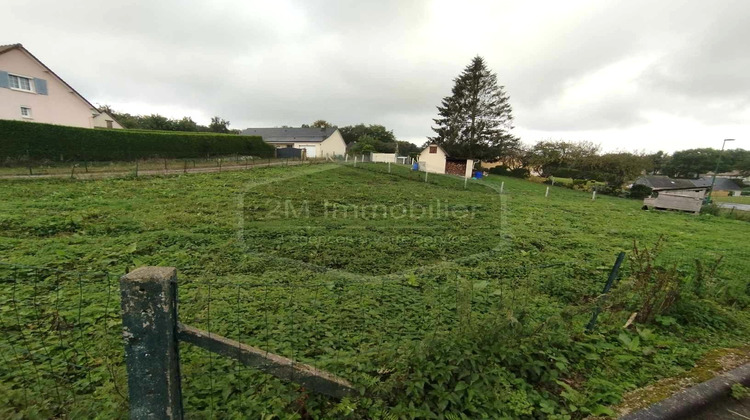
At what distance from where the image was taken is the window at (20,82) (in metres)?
19.9

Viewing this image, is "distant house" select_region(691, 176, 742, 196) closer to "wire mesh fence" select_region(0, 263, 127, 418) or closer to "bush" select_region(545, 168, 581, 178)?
"bush" select_region(545, 168, 581, 178)

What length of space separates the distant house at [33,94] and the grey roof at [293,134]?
73.0ft

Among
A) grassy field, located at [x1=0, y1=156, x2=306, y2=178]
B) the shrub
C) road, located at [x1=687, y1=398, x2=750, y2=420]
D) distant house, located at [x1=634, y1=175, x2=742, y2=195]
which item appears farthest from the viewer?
the shrub

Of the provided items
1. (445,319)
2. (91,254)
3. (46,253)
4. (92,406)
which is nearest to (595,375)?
(445,319)

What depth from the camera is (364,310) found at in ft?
11.4

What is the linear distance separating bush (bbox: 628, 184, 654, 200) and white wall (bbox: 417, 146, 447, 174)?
56.4 ft

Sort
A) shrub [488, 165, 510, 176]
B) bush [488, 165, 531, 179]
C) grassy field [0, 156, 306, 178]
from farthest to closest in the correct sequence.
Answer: shrub [488, 165, 510, 176], bush [488, 165, 531, 179], grassy field [0, 156, 306, 178]

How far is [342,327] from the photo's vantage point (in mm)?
3117

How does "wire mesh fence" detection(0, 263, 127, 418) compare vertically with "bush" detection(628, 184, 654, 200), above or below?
below

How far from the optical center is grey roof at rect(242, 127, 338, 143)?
1722 inches

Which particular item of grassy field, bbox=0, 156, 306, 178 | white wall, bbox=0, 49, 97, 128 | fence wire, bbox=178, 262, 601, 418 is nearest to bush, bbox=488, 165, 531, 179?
grassy field, bbox=0, 156, 306, 178

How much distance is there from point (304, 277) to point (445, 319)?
2.34 metres

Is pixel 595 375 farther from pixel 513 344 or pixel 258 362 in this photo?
pixel 258 362

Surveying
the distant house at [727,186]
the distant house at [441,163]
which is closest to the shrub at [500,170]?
the distant house at [441,163]
